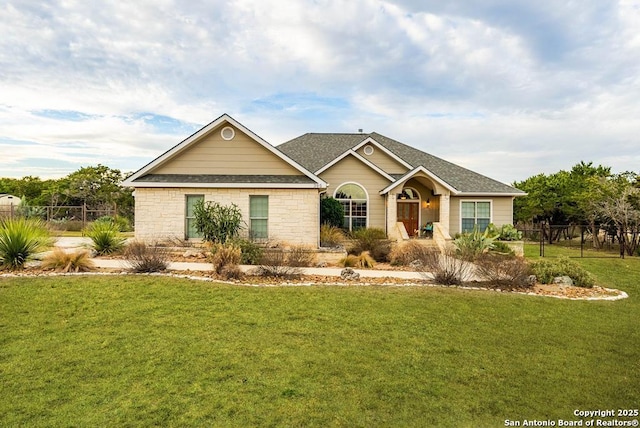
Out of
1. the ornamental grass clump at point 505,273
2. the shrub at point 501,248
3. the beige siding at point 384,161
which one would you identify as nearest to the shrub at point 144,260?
the ornamental grass clump at point 505,273

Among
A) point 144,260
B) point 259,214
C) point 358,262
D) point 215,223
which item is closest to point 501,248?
point 358,262

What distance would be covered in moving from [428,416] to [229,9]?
49.5 feet

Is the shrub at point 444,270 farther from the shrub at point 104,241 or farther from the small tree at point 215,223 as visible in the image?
the shrub at point 104,241

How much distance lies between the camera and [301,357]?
18.7 feet

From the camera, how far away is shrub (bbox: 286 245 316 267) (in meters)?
12.1

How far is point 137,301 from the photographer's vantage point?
8.40 m

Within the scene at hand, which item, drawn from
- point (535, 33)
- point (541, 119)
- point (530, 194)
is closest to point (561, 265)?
point (535, 33)

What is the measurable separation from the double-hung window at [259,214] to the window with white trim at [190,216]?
85.9 inches

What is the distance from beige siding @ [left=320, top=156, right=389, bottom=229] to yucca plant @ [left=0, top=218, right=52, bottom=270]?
1334cm

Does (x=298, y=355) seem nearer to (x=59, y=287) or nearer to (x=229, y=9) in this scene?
(x=59, y=287)

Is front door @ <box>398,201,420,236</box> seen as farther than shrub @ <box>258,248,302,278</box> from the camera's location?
Yes

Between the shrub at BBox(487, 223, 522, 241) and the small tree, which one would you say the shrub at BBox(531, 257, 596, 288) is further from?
the small tree

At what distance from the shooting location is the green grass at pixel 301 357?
4.27 m

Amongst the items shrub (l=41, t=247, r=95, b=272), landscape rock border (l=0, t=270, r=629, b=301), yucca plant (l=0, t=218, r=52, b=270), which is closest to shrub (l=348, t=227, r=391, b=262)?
landscape rock border (l=0, t=270, r=629, b=301)
